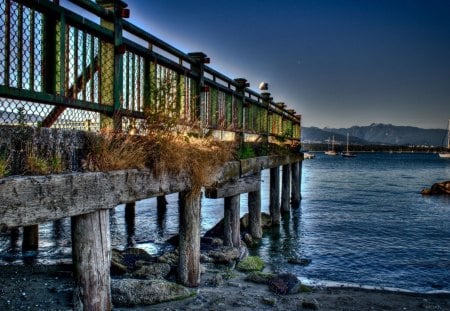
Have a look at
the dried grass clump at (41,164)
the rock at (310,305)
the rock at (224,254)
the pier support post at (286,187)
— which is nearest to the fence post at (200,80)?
the rock at (224,254)

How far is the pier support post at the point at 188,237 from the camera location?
22.5 ft

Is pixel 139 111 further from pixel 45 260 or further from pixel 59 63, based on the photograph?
pixel 45 260

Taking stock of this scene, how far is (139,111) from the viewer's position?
6324mm

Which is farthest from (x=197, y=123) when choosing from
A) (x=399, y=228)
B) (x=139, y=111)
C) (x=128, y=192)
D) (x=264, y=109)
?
(x=399, y=228)

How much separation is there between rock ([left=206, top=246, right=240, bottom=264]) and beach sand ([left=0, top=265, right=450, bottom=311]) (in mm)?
602

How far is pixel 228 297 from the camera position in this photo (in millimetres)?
7141

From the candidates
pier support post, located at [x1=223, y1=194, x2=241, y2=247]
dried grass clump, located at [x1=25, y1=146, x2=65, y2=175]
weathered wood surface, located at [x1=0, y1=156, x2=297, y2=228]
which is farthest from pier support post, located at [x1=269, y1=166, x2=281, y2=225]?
dried grass clump, located at [x1=25, y1=146, x2=65, y2=175]

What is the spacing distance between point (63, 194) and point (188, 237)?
11.3 ft

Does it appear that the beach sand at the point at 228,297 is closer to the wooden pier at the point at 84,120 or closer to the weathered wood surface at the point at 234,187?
the wooden pier at the point at 84,120

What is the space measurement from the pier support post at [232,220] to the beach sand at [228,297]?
A: 1.32 m

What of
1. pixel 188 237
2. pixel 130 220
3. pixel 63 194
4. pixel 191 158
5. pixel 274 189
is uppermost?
pixel 191 158

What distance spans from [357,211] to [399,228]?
213 inches

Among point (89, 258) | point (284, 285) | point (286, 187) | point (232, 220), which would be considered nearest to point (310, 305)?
point (284, 285)

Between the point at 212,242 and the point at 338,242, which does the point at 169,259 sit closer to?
the point at 212,242
